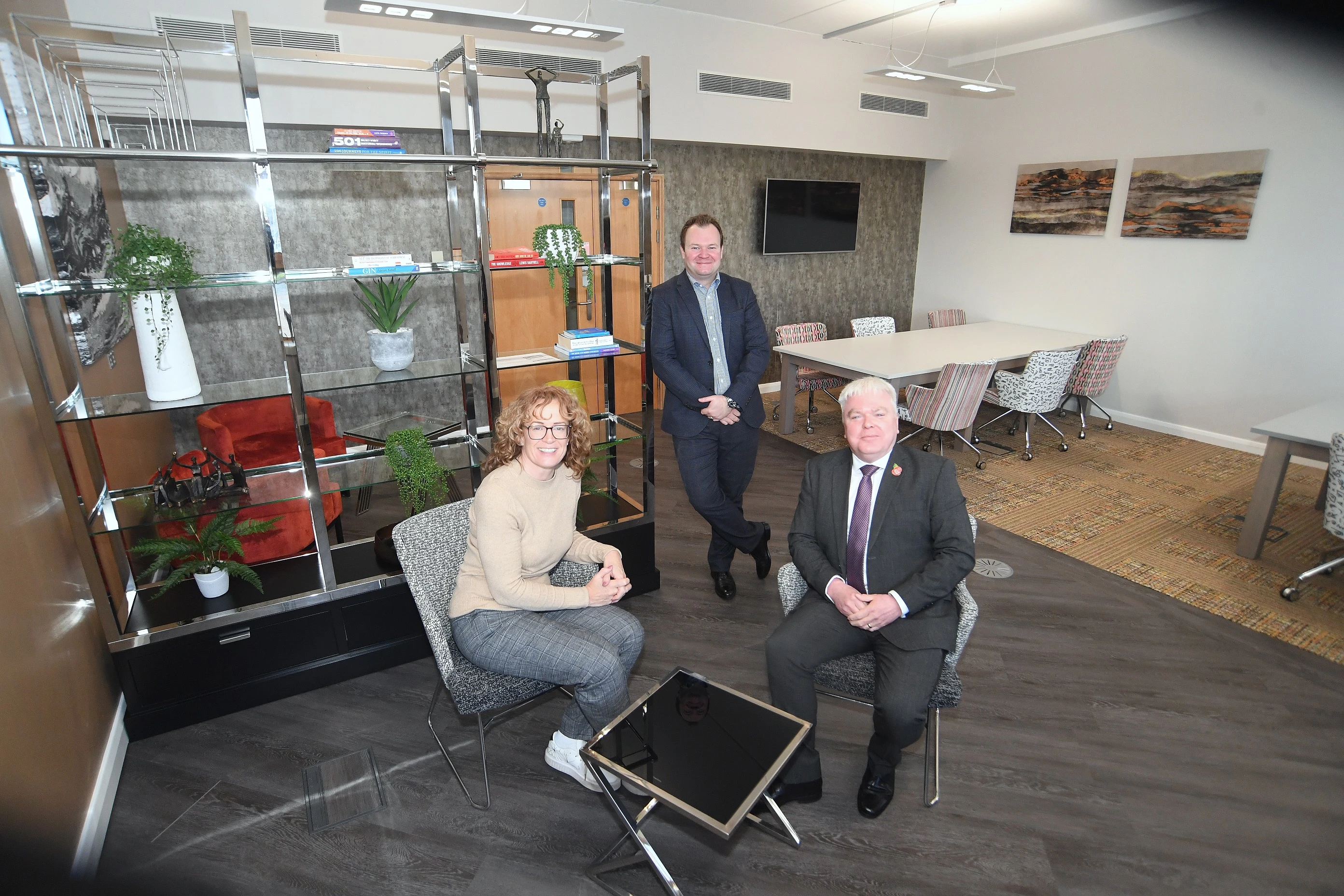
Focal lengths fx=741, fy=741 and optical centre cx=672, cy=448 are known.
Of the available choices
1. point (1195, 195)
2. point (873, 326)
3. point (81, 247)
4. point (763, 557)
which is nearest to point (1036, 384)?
point (873, 326)

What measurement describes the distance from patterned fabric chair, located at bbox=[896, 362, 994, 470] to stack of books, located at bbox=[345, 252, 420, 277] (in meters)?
3.56

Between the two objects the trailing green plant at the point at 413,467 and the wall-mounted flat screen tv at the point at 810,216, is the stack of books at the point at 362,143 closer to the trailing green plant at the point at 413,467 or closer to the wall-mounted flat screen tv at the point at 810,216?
the trailing green plant at the point at 413,467

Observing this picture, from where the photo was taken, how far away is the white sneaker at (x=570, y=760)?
2.47 m

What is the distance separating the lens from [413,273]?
293 centimetres

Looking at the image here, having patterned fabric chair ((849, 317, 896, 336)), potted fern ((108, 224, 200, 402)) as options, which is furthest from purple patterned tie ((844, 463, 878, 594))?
patterned fabric chair ((849, 317, 896, 336))

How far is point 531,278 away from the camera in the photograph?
5574 mm

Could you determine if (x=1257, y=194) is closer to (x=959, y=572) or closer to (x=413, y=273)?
(x=959, y=572)

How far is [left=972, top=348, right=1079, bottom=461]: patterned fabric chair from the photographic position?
18.3 feet

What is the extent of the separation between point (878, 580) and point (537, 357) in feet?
5.84

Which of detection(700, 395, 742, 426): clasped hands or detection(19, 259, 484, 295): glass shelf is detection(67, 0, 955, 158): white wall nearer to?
detection(19, 259, 484, 295): glass shelf

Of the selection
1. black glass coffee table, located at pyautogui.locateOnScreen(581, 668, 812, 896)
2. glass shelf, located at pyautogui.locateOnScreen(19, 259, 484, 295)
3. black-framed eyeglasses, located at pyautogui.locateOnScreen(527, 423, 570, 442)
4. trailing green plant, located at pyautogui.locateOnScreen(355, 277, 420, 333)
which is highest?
glass shelf, located at pyautogui.locateOnScreen(19, 259, 484, 295)

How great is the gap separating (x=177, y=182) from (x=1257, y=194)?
752 cm

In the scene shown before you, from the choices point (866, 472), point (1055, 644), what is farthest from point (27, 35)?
point (1055, 644)

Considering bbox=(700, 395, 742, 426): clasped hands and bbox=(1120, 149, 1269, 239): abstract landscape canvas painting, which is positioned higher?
bbox=(1120, 149, 1269, 239): abstract landscape canvas painting
